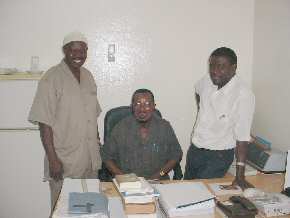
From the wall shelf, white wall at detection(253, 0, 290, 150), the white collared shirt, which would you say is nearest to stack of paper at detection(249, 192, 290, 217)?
the white collared shirt

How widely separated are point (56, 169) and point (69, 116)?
0.37 meters

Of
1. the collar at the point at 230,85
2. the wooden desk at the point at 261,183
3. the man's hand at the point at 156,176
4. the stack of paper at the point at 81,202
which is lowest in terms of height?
the man's hand at the point at 156,176

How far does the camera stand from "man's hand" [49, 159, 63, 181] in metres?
2.60

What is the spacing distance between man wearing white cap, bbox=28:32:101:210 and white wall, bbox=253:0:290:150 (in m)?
1.41

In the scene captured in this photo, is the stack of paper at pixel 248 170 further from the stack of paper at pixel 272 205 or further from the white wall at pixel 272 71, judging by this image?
the stack of paper at pixel 272 205

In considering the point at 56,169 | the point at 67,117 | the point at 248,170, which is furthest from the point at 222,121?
the point at 56,169

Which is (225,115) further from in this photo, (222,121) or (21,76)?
(21,76)

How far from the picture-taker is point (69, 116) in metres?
2.64

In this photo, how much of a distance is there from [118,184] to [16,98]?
1.49 metres

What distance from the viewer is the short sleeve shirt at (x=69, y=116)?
2586 millimetres

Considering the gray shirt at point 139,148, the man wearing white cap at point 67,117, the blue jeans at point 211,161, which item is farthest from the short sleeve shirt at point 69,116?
the blue jeans at point 211,161

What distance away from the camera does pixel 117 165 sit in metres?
2.68

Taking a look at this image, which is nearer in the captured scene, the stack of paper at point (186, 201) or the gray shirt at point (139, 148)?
the stack of paper at point (186, 201)

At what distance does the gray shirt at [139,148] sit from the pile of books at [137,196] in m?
0.64
